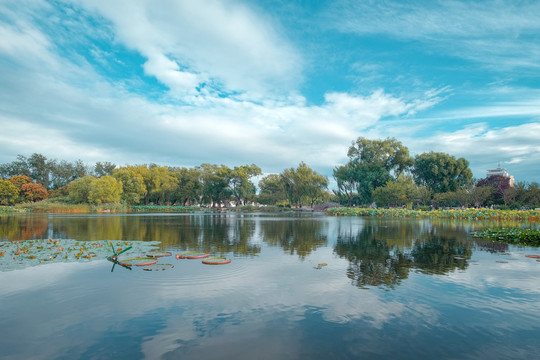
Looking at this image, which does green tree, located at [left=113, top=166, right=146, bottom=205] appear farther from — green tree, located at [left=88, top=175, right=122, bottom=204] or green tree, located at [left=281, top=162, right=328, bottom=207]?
green tree, located at [left=281, top=162, right=328, bottom=207]

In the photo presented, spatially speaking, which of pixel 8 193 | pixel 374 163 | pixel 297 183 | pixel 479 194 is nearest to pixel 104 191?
pixel 8 193

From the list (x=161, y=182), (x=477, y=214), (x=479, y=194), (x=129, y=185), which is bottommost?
(x=477, y=214)

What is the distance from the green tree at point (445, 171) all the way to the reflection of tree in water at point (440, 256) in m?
50.5

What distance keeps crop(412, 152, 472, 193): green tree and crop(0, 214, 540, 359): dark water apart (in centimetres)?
5576

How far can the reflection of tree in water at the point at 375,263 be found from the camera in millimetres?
8306

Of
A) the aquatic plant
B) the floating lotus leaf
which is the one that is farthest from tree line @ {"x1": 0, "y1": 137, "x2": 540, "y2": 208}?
the floating lotus leaf

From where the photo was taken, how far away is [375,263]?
1049cm

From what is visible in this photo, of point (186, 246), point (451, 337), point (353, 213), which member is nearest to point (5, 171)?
point (353, 213)

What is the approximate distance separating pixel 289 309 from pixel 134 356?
9.54 feet

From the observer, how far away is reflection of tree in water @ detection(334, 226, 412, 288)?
8.31m

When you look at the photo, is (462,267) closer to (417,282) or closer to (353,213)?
(417,282)

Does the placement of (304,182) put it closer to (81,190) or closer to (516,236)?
(81,190)

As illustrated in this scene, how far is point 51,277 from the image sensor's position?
28.0ft

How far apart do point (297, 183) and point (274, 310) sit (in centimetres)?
7082
